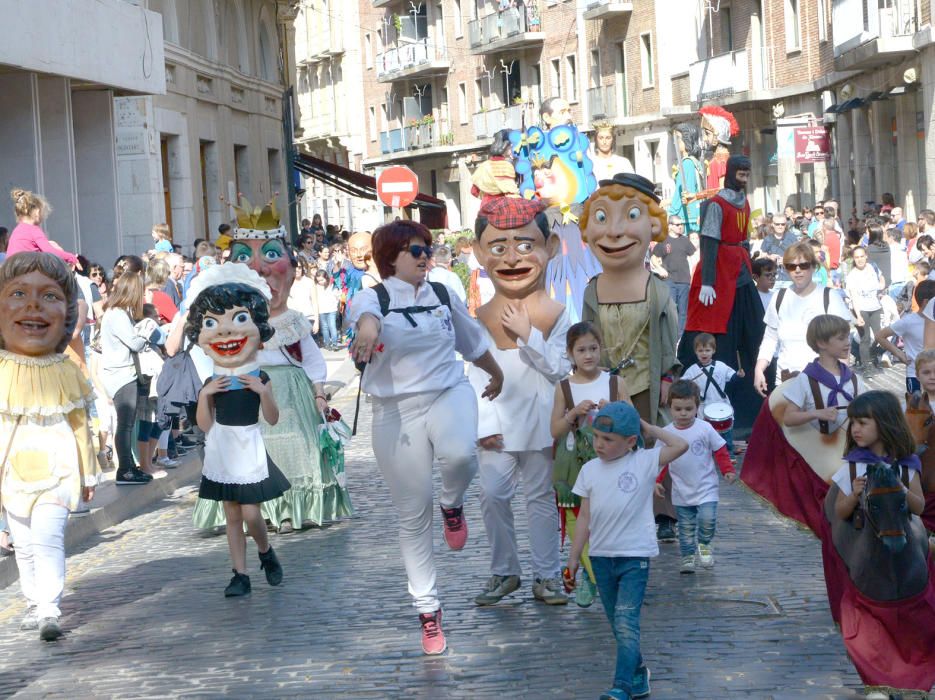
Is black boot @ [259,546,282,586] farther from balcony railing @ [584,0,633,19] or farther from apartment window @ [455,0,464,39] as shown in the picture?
apartment window @ [455,0,464,39]

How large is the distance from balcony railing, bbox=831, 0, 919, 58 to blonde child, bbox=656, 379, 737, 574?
24161 mm

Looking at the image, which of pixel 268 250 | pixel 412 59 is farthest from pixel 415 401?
pixel 412 59

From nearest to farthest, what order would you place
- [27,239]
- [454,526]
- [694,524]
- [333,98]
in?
[454,526] < [694,524] < [27,239] < [333,98]

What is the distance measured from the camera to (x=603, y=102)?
52812mm

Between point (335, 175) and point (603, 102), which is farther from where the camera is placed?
point (603, 102)

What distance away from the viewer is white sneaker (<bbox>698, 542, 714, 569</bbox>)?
27.9ft

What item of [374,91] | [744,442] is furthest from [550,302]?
[374,91]

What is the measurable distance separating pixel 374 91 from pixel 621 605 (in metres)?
69.4

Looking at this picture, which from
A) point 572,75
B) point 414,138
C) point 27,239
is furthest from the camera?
point 414,138

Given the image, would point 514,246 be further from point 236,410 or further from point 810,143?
point 810,143

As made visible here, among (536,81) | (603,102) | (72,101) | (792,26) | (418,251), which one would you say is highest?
(536,81)

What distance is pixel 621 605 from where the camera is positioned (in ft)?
20.0

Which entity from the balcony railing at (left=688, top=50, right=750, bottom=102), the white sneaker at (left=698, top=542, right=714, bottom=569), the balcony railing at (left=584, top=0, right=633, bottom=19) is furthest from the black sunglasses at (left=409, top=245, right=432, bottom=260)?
the balcony railing at (left=584, top=0, right=633, bottom=19)

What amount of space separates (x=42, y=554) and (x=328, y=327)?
20433 mm
